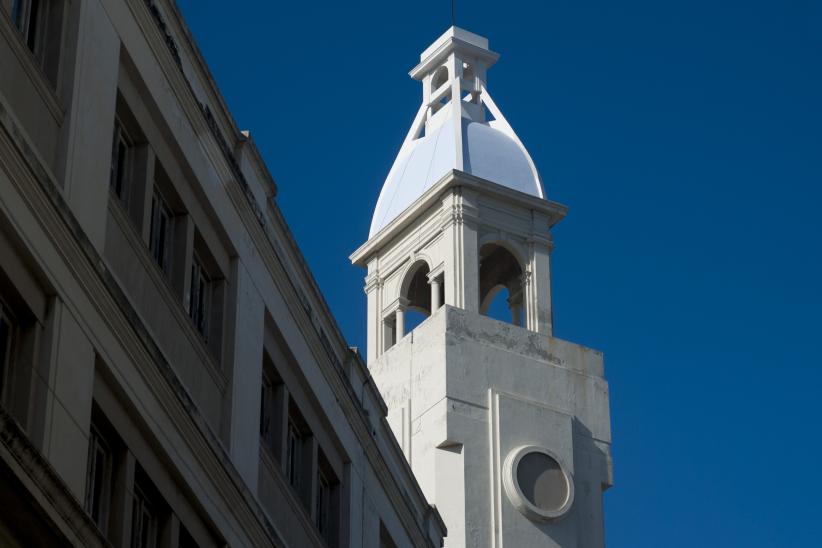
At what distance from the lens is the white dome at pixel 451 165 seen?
5466cm

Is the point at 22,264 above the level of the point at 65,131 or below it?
below

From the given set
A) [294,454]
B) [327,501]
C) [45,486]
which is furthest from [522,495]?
[45,486]

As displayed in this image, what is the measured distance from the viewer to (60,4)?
22.5 m

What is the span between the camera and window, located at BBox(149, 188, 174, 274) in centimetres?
2492

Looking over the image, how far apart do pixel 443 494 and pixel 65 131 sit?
92.0 ft

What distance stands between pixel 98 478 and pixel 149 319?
273cm

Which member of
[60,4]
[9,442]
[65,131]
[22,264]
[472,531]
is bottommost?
[9,442]

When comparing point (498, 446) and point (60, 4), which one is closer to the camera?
point (60, 4)

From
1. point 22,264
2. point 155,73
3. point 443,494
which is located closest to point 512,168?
point 443,494

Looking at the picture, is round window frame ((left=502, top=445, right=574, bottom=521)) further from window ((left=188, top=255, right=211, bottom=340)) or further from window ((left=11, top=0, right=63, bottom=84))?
window ((left=11, top=0, right=63, bottom=84))

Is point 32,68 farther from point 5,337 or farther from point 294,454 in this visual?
point 294,454

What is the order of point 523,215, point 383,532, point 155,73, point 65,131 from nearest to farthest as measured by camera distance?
point 65,131 → point 155,73 → point 383,532 → point 523,215

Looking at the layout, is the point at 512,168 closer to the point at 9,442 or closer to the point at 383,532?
the point at 383,532

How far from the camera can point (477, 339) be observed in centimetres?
5138
